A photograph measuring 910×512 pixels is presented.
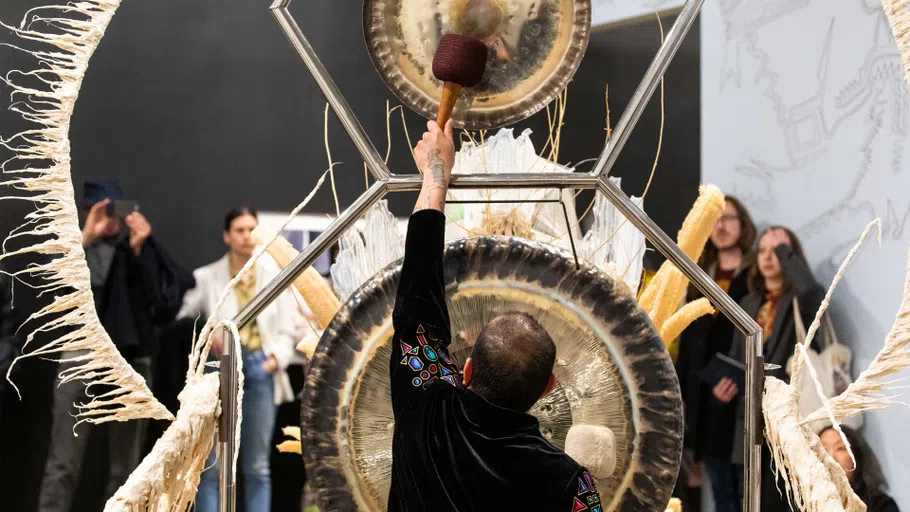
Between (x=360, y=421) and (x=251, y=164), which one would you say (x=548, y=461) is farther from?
(x=251, y=164)

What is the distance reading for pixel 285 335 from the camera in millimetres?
2201

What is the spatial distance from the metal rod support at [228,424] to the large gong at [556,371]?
0.31 ft

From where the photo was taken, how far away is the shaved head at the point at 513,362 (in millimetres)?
902

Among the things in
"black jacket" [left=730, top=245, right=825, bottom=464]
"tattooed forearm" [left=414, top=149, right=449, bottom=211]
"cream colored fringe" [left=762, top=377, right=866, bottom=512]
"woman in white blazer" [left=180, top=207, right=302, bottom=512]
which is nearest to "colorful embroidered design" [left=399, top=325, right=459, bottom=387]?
"tattooed forearm" [left=414, top=149, right=449, bottom=211]

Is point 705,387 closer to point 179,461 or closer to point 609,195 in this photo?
point 609,195

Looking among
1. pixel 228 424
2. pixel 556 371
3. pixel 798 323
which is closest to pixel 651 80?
pixel 556 371

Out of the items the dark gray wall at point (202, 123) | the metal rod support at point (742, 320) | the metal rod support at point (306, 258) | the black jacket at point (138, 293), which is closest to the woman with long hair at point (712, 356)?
the dark gray wall at point (202, 123)

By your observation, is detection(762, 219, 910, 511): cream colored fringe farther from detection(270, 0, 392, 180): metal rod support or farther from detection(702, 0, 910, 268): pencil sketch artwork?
detection(702, 0, 910, 268): pencil sketch artwork

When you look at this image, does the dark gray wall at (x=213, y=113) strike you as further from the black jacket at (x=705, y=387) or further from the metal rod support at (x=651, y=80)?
the metal rod support at (x=651, y=80)

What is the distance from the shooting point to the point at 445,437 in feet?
3.00

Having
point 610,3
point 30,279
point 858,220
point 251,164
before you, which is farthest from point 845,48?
point 30,279

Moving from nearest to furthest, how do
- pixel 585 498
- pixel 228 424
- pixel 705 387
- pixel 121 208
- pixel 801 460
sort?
pixel 585 498 → pixel 801 460 → pixel 228 424 → pixel 121 208 → pixel 705 387

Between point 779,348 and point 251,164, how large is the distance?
1380 mm

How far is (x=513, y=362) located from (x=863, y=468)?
1497mm
